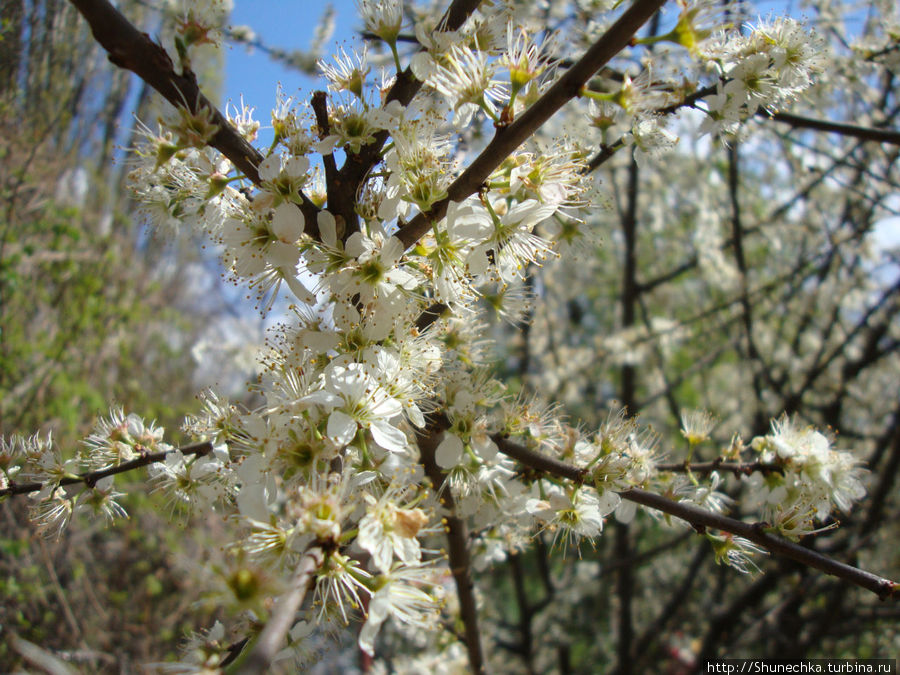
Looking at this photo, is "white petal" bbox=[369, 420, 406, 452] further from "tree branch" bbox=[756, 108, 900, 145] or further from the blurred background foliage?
"tree branch" bbox=[756, 108, 900, 145]

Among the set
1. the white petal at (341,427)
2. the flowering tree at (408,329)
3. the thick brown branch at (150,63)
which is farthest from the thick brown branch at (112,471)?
the thick brown branch at (150,63)

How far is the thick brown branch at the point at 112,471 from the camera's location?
1.39 meters

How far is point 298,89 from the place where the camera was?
1.41 metres

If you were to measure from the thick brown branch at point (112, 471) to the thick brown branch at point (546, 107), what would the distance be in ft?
2.71

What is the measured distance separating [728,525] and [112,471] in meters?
1.51

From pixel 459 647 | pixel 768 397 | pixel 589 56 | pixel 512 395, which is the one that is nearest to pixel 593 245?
pixel 512 395

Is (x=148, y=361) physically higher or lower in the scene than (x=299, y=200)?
higher

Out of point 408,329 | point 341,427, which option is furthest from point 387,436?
point 408,329

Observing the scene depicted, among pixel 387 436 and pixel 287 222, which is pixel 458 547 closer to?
pixel 387 436

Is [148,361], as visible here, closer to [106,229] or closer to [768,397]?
[106,229]

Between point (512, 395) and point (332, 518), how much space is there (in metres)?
0.69

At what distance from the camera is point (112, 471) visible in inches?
54.9

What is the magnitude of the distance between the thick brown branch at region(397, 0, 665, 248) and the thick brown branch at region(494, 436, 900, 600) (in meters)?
0.68

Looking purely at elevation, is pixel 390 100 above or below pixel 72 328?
below
